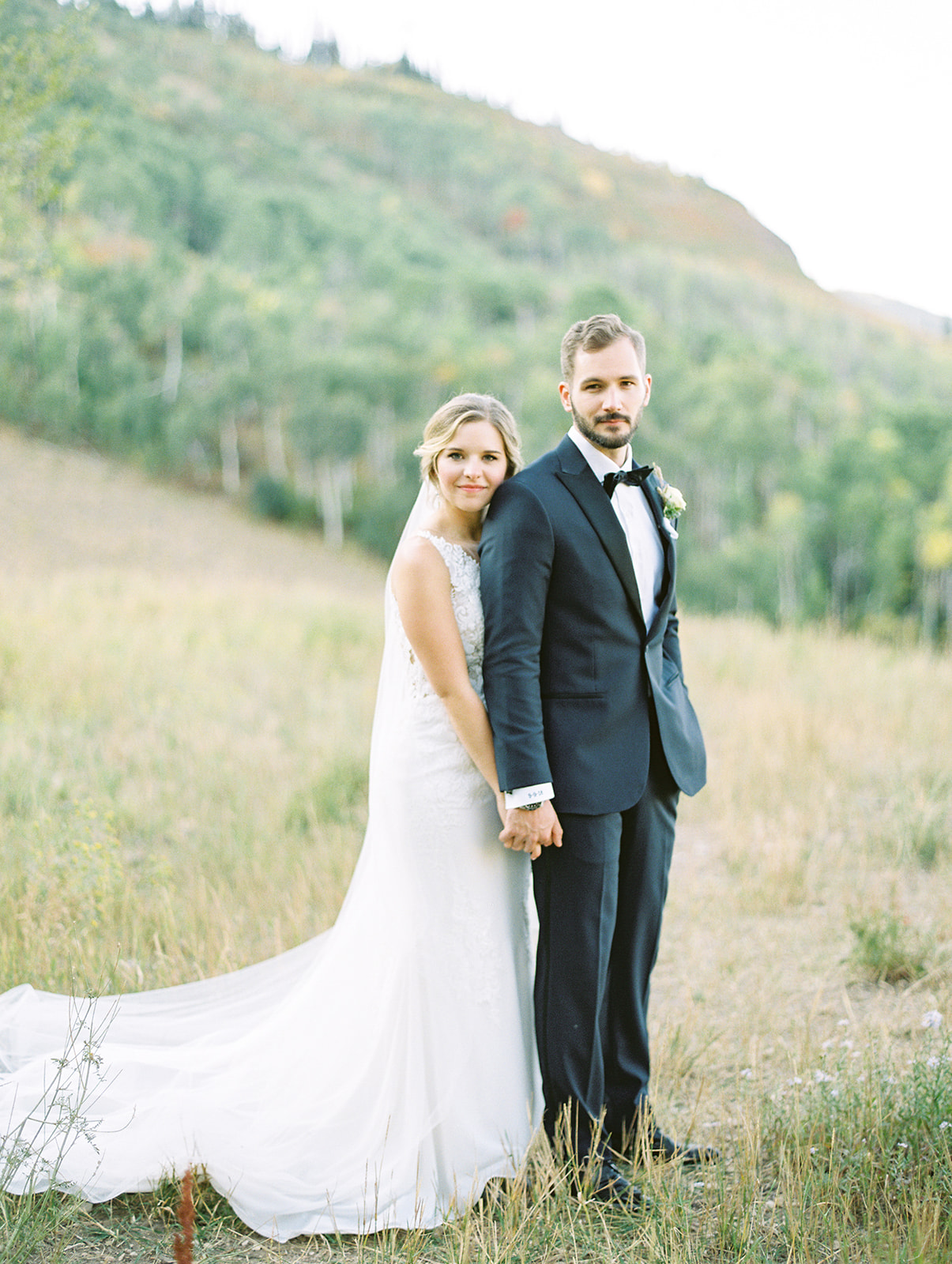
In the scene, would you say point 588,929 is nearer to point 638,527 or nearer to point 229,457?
point 638,527

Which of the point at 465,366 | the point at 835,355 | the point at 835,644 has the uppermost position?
the point at 835,355

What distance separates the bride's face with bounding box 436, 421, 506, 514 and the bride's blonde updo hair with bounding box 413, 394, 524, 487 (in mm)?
15

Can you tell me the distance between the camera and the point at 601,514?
2629mm

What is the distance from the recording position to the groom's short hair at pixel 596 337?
8.38 feet

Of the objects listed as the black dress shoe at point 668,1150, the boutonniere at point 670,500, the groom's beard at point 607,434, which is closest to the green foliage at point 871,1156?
the black dress shoe at point 668,1150

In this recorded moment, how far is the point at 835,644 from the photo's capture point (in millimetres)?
11531

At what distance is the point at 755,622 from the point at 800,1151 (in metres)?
11.6

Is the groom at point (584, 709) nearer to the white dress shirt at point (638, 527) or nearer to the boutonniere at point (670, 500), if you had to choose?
the white dress shirt at point (638, 527)

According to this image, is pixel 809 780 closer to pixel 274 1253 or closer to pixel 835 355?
pixel 274 1253

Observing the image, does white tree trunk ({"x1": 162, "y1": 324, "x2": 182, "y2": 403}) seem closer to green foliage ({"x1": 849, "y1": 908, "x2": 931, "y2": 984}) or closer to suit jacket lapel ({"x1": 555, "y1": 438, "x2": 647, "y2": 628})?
green foliage ({"x1": 849, "y1": 908, "x2": 931, "y2": 984})

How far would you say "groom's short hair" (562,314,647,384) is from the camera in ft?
8.38

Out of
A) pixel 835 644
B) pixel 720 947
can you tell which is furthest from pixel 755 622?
pixel 720 947

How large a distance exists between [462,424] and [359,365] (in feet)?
→ 141

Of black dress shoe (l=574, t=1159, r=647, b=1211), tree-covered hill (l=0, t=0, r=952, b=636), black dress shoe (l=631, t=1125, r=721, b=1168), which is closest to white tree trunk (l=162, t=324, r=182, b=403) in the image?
tree-covered hill (l=0, t=0, r=952, b=636)
